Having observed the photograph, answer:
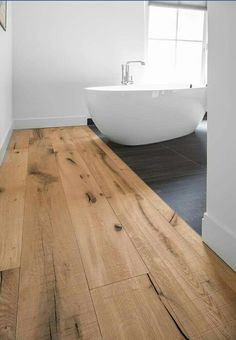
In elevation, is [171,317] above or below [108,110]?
below

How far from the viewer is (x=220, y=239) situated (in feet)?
2.84

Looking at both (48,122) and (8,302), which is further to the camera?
(48,122)

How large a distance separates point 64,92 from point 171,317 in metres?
3.14

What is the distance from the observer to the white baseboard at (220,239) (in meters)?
0.81

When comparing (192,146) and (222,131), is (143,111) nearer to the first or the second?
(192,146)

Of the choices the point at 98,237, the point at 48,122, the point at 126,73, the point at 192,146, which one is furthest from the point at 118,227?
the point at 126,73

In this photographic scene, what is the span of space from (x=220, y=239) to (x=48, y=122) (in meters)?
2.92

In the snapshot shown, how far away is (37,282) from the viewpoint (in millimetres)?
784

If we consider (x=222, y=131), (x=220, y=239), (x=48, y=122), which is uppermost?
(x=48, y=122)

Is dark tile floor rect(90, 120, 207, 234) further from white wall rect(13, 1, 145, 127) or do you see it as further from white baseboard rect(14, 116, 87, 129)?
white wall rect(13, 1, 145, 127)

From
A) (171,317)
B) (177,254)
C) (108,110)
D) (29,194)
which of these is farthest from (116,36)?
(171,317)

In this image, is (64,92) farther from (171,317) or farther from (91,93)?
(171,317)

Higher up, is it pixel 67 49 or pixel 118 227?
pixel 67 49

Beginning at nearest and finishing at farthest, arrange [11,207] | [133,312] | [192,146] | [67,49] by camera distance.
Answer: [133,312] < [11,207] < [192,146] < [67,49]
